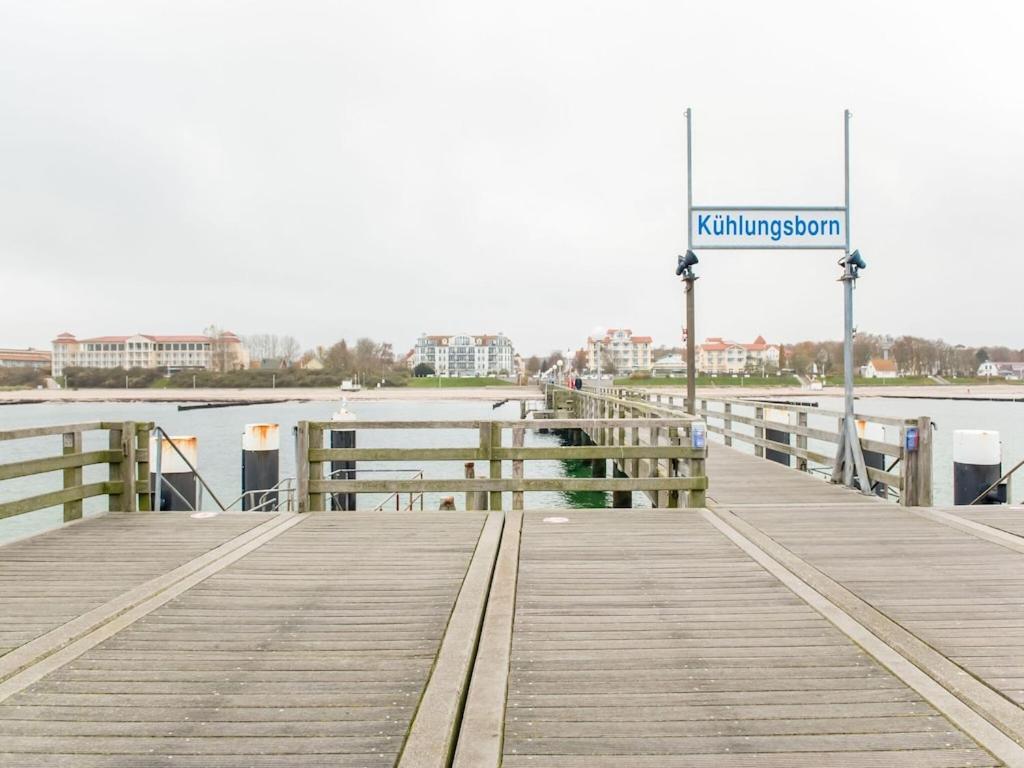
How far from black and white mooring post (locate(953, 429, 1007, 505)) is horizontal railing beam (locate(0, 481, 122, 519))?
10097 millimetres

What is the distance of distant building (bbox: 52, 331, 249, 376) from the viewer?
15288cm

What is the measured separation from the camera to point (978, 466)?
959 cm

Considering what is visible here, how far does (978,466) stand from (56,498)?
10685 millimetres

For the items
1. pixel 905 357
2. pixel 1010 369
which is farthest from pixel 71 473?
pixel 1010 369

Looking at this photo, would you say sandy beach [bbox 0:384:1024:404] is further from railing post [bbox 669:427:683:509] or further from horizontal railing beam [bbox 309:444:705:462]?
horizontal railing beam [bbox 309:444:705:462]

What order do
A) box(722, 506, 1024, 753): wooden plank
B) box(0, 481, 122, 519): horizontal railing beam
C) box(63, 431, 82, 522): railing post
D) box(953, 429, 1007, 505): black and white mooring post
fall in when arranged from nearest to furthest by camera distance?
box(722, 506, 1024, 753): wooden plank
box(0, 481, 122, 519): horizontal railing beam
box(63, 431, 82, 522): railing post
box(953, 429, 1007, 505): black and white mooring post

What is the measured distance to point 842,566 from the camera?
5.23 m

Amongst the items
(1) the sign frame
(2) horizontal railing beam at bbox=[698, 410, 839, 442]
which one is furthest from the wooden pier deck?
(1) the sign frame

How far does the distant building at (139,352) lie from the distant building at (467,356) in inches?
1791

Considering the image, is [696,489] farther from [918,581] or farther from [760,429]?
[760,429]

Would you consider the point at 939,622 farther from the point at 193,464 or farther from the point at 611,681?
the point at 193,464

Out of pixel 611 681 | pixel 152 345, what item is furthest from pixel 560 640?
pixel 152 345

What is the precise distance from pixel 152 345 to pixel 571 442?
471 feet

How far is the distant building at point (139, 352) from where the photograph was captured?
153m
